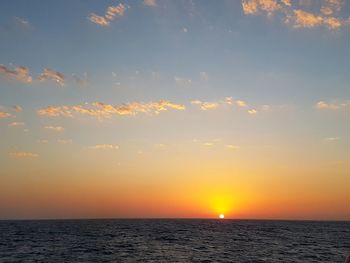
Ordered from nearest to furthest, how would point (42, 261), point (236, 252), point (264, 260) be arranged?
point (42, 261), point (264, 260), point (236, 252)

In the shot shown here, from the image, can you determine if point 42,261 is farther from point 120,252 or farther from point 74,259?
point 120,252

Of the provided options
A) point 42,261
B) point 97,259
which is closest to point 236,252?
point 97,259

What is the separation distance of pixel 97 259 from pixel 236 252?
1912 centimetres

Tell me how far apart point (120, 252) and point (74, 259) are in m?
8.59

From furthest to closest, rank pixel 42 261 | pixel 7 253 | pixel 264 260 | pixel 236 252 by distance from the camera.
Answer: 1. pixel 236 252
2. pixel 7 253
3. pixel 264 260
4. pixel 42 261

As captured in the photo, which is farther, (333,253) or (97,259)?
(333,253)

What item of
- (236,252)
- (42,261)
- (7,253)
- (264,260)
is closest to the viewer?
(42,261)

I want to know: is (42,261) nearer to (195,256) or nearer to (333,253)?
(195,256)

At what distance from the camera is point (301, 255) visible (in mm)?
49938

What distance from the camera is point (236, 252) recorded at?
2069 inches

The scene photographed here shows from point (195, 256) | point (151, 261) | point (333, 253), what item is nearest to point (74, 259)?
point (151, 261)

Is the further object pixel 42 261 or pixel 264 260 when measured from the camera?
pixel 264 260

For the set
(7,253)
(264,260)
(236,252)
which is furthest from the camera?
(236,252)

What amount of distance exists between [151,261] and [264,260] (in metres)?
12.7
